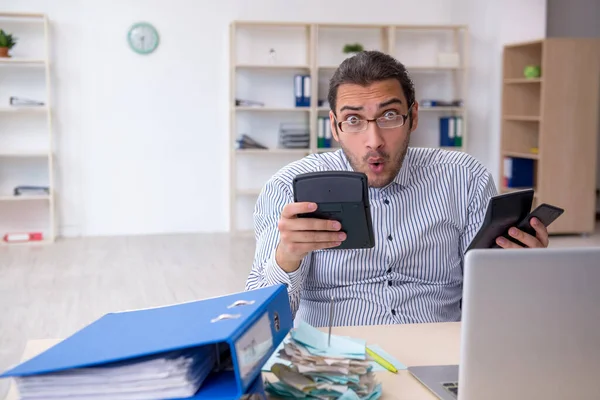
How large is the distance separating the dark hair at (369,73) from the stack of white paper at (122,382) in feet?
3.34

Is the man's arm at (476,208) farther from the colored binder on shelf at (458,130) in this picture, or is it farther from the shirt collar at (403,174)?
the colored binder on shelf at (458,130)

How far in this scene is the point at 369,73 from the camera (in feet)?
6.25

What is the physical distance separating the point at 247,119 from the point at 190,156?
61 cm

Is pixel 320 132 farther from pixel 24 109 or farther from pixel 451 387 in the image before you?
pixel 451 387

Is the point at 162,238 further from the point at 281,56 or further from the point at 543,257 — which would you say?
the point at 543,257

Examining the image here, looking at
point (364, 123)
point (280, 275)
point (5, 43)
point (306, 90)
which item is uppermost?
point (5, 43)

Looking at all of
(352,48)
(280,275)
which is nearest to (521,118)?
(352,48)

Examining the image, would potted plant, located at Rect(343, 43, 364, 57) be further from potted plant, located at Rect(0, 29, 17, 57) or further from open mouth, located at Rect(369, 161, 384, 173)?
open mouth, located at Rect(369, 161, 384, 173)

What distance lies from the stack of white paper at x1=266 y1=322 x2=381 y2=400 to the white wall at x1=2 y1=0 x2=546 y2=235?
584 centimetres

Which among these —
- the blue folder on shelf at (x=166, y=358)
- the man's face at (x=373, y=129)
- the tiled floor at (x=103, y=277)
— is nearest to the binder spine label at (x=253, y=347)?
the blue folder on shelf at (x=166, y=358)

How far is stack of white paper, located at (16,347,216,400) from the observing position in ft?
3.52

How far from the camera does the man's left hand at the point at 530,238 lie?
1669 millimetres

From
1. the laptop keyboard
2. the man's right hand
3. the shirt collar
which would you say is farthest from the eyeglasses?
the laptop keyboard

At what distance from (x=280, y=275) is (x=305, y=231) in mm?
227
